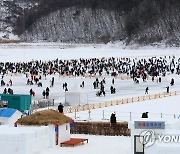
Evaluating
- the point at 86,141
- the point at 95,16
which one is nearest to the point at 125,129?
the point at 86,141

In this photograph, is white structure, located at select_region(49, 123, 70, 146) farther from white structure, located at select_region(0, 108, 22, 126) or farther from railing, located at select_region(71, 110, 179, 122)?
railing, located at select_region(71, 110, 179, 122)

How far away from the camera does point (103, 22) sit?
159m

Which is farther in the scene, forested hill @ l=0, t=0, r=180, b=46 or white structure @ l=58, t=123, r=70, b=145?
forested hill @ l=0, t=0, r=180, b=46

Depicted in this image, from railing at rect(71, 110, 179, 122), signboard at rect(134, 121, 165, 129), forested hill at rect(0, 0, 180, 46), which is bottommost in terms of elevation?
railing at rect(71, 110, 179, 122)

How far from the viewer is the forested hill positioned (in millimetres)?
142200

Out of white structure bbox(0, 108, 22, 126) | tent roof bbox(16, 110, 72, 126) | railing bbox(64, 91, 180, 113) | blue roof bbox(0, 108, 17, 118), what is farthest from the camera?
railing bbox(64, 91, 180, 113)

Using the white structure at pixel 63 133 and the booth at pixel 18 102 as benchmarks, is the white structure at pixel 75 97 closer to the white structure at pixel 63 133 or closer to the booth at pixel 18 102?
the booth at pixel 18 102

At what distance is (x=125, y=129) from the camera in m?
22.4

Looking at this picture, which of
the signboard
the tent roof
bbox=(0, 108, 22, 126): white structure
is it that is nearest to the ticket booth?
the signboard

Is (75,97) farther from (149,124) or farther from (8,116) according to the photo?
(149,124)

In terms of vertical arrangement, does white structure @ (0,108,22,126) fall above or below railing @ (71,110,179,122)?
above

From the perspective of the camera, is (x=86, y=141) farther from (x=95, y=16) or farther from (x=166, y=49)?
(x=95, y=16)

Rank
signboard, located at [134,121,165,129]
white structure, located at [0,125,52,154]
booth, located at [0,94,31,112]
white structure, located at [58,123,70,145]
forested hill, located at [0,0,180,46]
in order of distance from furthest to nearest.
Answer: forested hill, located at [0,0,180,46]
booth, located at [0,94,31,112]
white structure, located at [58,123,70,145]
signboard, located at [134,121,165,129]
white structure, located at [0,125,52,154]

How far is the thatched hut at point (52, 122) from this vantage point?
752 inches
